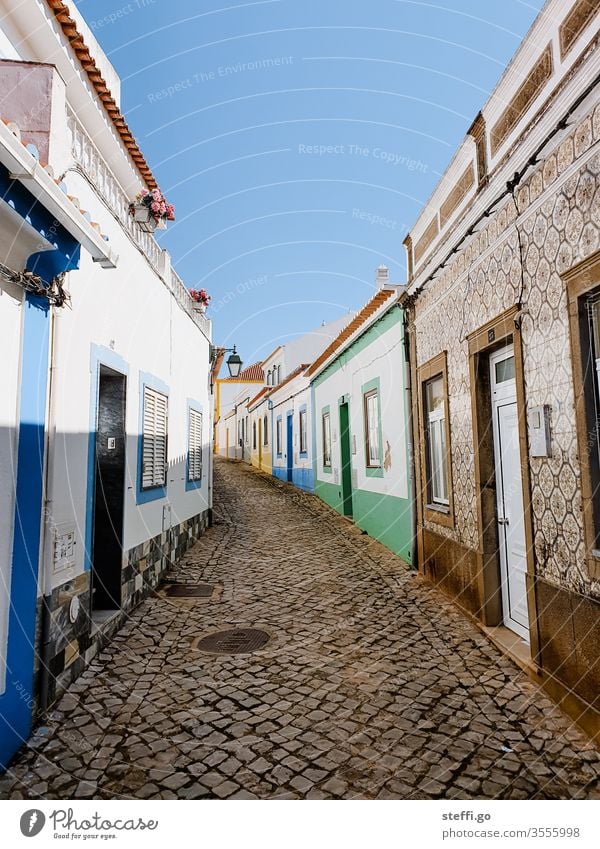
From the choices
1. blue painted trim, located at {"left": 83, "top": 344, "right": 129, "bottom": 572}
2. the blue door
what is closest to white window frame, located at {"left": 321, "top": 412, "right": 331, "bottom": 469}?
the blue door

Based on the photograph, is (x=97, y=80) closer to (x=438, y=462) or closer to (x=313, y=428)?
(x=438, y=462)

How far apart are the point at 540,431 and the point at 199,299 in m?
7.15

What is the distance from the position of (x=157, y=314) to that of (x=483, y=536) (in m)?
4.66

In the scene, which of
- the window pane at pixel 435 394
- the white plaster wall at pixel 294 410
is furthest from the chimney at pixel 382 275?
the window pane at pixel 435 394

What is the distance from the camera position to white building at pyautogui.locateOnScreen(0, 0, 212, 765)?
310cm

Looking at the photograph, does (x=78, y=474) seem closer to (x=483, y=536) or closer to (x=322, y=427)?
(x=483, y=536)

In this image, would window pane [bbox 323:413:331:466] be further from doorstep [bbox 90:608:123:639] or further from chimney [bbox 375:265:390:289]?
doorstep [bbox 90:608:123:639]

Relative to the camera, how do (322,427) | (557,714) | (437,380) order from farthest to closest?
(322,427) → (437,380) → (557,714)

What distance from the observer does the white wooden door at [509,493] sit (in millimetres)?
4555

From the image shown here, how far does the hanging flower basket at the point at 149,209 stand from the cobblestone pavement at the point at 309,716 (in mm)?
4358

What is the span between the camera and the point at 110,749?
3033mm

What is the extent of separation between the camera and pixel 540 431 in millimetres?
3721

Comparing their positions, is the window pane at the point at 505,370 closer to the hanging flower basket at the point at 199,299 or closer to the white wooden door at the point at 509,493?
the white wooden door at the point at 509,493

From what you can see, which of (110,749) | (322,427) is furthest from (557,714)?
(322,427)
